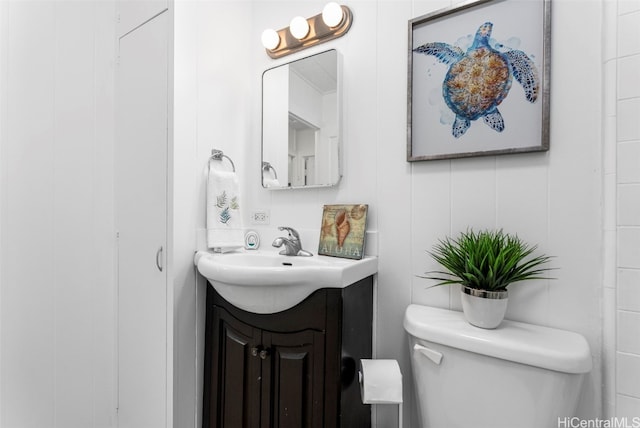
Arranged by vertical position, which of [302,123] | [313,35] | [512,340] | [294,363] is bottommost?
[294,363]

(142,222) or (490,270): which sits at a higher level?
(142,222)

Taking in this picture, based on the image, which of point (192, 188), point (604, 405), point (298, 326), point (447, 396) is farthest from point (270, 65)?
point (604, 405)

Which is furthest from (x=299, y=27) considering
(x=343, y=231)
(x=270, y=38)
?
(x=343, y=231)

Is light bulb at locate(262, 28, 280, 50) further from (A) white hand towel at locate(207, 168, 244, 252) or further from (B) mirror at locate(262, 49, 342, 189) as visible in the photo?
(A) white hand towel at locate(207, 168, 244, 252)

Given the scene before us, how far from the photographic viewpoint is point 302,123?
51.0 inches

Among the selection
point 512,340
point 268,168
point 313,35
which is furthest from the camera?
point 268,168

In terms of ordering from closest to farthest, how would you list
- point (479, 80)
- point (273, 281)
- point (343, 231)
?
point (273, 281), point (479, 80), point (343, 231)

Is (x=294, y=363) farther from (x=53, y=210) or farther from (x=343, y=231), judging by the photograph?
(x=53, y=210)

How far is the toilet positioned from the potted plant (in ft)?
0.17

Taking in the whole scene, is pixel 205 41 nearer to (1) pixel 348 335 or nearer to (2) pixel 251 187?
(2) pixel 251 187

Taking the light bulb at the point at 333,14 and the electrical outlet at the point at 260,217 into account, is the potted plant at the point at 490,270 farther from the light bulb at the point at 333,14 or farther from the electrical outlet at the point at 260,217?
the light bulb at the point at 333,14

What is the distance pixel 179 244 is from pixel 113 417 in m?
0.96

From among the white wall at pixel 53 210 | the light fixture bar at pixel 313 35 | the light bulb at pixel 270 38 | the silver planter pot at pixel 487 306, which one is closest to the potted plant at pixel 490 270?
the silver planter pot at pixel 487 306

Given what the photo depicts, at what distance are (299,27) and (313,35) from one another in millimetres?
69
